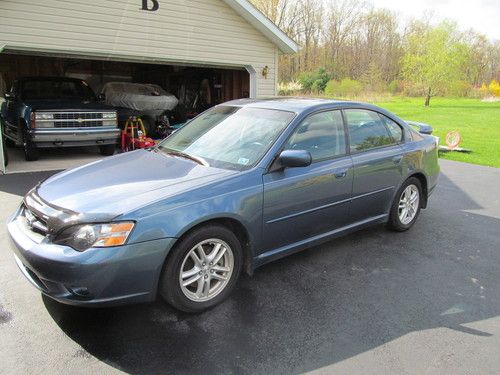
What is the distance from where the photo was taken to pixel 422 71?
46.7 meters

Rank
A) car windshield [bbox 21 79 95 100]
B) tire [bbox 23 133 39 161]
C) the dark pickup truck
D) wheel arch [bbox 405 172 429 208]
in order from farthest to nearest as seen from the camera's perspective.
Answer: car windshield [bbox 21 79 95 100]
tire [bbox 23 133 39 161]
the dark pickup truck
wheel arch [bbox 405 172 429 208]

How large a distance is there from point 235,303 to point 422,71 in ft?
163

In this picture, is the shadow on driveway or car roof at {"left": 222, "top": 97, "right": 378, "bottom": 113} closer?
the shadow on driveway

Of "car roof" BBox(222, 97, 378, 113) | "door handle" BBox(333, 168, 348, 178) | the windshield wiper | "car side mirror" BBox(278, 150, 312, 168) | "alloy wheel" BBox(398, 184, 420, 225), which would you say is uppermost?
"car roof" BBox(222, 97, 378, 113)

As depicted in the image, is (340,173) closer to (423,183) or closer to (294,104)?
(294,104)

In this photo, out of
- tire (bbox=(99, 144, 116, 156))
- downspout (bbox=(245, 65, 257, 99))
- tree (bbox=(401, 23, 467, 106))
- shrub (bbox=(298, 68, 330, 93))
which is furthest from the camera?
shrub (bbox=(298, 68, 330, 93))

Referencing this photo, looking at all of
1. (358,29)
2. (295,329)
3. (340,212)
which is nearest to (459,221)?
(340,212)

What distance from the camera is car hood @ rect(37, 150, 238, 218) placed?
2795 millimetres

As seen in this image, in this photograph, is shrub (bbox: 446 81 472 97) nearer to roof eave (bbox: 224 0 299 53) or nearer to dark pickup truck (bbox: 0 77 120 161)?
roof eave (bbox: 224 0 299 53)

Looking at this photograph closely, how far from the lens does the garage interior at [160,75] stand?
45.1 feet

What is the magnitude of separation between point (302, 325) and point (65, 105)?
824cm

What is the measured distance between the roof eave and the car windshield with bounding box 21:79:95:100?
13.9ft

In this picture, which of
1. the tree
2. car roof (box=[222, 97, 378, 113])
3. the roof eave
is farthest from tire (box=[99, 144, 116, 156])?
the tree

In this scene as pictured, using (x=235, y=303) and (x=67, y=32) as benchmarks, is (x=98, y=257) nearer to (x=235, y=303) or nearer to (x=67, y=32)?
(x=235, y=303)
